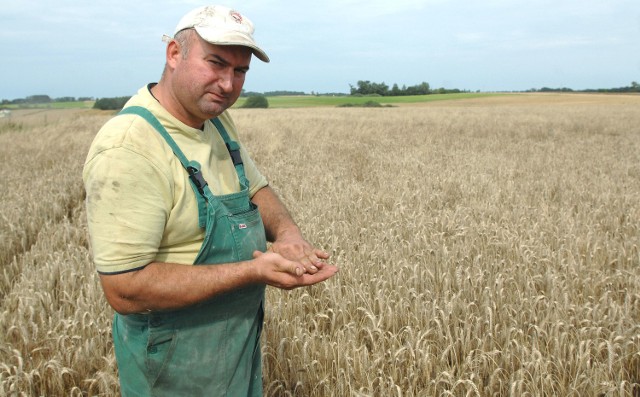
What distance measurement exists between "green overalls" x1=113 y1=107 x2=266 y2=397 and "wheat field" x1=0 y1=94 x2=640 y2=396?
0.90 meters

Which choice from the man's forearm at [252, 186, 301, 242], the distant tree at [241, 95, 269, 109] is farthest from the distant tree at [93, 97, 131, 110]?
the man's forearm at [252, 186, 301, 242]

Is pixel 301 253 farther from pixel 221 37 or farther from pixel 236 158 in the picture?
pixel 221 37

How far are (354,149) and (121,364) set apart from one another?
36.1 ft

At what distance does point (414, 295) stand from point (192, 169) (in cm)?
211

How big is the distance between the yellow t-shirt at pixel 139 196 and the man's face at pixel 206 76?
0.08 metres

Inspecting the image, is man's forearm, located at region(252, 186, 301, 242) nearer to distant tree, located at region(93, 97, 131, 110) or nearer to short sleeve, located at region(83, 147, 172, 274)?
short sleeve, located at region(83, 147, 172, 274)

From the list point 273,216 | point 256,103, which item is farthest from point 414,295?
point 256,103

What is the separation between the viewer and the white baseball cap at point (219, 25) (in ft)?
4.58

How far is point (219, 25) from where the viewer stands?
4.62ft

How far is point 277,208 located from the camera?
1951mm

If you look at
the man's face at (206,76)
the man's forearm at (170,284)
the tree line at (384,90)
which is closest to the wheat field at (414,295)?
the man's forearm at (170,284)

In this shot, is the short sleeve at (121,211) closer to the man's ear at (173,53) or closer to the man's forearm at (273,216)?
the man's ear at (173,53)

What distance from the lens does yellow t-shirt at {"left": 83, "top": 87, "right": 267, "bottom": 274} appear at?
50.8 inches

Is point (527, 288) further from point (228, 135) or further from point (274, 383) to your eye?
point (228, 135)
